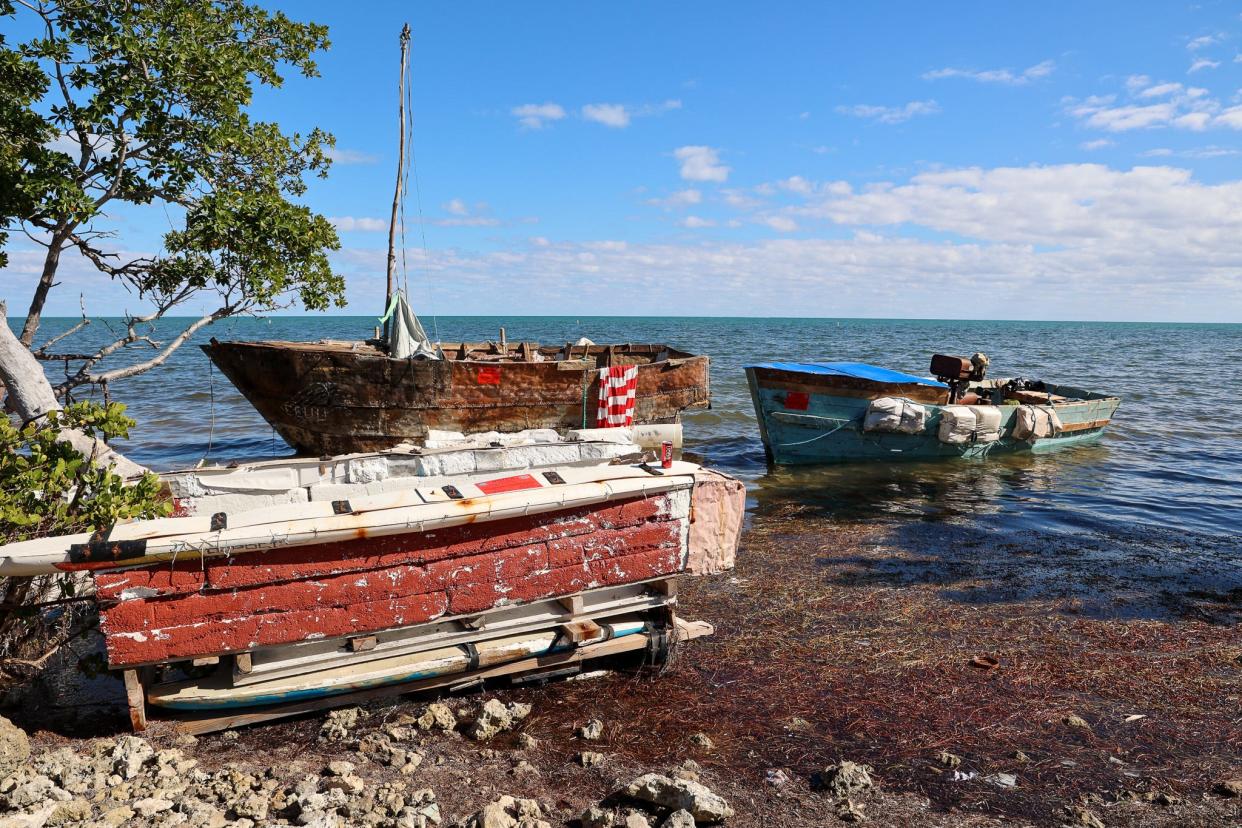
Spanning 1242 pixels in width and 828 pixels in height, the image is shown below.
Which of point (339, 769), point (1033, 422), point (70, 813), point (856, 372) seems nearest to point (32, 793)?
point (70, 813)

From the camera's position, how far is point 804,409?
48.3 ft

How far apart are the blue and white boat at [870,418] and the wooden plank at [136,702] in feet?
39.1

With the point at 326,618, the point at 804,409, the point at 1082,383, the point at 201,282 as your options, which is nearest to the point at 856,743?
the point at 326,618

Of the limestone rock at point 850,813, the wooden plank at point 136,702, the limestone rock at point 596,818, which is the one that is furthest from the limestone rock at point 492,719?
the limestone rock at point 850,813

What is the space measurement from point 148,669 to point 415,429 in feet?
29.7

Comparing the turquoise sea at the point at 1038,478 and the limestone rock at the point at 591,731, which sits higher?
the limestone rock at the point at 591,731

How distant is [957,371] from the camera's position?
16.3 metres

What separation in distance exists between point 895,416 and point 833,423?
1160 millimetres

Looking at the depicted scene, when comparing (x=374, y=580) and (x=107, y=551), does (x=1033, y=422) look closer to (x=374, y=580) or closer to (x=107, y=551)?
(x=374, y=580)

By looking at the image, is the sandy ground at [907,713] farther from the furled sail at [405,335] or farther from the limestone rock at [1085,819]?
the furled sail at [405,335]

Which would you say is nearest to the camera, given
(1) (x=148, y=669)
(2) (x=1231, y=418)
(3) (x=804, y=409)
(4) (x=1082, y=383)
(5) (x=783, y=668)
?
(1) (x=148, y=669)

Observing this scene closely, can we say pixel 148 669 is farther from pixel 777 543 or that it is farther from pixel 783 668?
pixel 777 543

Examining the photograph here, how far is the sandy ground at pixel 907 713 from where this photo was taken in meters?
4.45

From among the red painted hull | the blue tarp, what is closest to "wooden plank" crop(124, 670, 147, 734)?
the red painted hull
